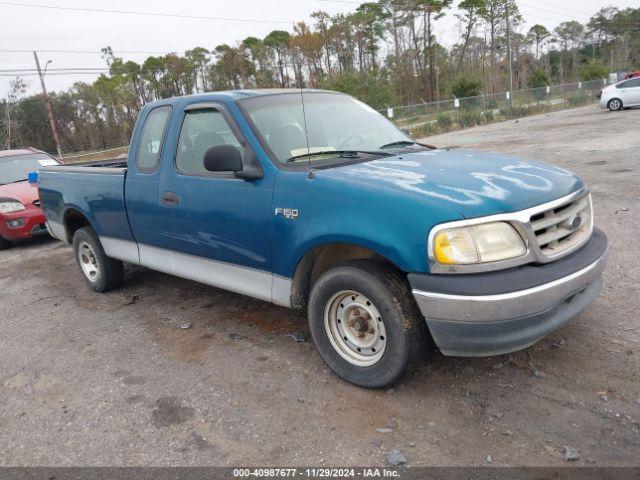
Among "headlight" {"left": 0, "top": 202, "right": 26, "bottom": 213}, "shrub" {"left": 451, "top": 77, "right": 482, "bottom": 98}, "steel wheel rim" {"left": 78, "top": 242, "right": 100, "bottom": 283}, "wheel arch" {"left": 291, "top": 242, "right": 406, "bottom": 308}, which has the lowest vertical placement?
"steel wheel rim" {"left": 78, "top": 242, "right": 100, "bottom": 283}

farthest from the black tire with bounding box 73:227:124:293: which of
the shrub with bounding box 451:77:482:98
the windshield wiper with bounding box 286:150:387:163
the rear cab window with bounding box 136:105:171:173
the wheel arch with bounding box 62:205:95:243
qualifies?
the shrub with bounding box 451:77:482:98

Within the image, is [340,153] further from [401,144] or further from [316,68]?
[316,68]

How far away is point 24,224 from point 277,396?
6790 mm

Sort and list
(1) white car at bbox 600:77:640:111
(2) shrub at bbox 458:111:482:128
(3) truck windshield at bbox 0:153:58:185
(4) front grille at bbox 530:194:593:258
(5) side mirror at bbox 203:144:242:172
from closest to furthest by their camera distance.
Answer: (4) front grille at bbox 530:194:593:258, (5) side mirror at bbox 203:144:242:172, (3) truck windshield at bbox 0:153:58:185, (1) white car at bbox 600:77:640:111, (2) shrub at bbox 458:111:482:128

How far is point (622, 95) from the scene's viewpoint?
Answer: 2512 cm

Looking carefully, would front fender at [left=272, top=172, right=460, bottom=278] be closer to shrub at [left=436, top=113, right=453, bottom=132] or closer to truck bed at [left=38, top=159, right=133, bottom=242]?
truck bed at [left=38, top=159, right=133, bottom=242]

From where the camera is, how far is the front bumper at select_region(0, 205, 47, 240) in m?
8.34

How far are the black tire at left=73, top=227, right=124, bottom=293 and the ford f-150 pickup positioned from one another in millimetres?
809

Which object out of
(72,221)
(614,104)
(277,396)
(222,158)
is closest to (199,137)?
(222,158)

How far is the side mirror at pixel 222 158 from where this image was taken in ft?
11.6

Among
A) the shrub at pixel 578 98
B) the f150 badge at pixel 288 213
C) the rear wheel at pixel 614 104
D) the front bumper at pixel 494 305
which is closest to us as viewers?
the front bumper at pixel 494 305

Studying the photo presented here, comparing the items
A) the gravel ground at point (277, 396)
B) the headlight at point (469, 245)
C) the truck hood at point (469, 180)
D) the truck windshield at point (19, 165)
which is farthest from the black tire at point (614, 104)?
the headlight at point (469, 245)

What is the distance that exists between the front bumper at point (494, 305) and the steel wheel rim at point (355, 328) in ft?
1.35

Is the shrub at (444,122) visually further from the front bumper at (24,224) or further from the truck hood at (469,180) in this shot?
the truck hood at (469,180)
